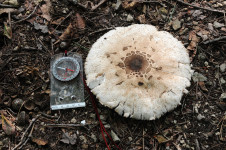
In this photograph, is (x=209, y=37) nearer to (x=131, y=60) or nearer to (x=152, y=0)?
(x=152, y=0)

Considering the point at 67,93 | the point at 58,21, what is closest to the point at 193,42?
the point at 67,93

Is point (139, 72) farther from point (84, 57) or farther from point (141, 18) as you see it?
point (141, 18)

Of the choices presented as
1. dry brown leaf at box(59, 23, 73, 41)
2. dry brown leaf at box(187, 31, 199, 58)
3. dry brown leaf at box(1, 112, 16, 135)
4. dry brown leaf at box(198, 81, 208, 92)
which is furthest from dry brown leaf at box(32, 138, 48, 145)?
dry brown leaf at box(187, 31, 199, 58)

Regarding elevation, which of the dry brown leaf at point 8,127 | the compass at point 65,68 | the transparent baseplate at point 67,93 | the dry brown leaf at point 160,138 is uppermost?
the compass at point 65,68

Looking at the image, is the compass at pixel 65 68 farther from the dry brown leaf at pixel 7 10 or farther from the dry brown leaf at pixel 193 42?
the dry brown leaf at pixel 193 42

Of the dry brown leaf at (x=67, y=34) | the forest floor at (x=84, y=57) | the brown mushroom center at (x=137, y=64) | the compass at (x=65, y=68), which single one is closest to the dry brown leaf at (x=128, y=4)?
the forest floor at (x=84, y=57)
